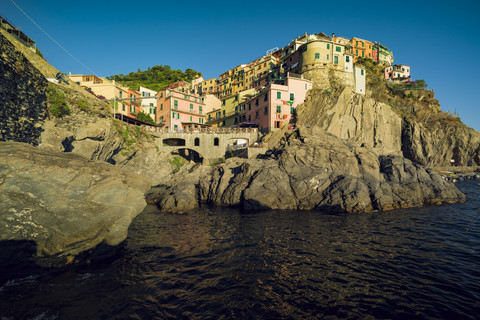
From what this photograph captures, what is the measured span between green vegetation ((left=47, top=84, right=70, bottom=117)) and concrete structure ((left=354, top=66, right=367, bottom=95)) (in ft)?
191

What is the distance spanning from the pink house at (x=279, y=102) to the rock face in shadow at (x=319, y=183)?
54.6 feet

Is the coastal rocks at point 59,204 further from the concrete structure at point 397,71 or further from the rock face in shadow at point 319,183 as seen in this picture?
the concrete structure at point 397,71

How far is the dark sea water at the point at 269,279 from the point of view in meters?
7.10

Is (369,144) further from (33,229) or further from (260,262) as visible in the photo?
(33,229)

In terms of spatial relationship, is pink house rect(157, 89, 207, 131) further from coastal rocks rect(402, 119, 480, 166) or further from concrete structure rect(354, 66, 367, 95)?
coastal rocks rect(402, 119, 480, 166)

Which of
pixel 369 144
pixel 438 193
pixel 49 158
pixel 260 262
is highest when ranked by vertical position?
pixel 369 144

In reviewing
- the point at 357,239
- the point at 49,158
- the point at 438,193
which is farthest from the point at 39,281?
the point at 438,193

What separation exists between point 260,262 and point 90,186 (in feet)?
29.2

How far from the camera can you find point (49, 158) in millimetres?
9516

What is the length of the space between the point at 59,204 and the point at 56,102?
58.9 feet

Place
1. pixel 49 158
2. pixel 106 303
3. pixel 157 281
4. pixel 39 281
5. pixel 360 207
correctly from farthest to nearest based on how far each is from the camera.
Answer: pixel 360 207
pixel 49 158
pixel 157 281
pixel 39 281
pixel 106 303

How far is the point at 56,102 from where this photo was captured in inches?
831

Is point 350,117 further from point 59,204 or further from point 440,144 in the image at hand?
point 59,204

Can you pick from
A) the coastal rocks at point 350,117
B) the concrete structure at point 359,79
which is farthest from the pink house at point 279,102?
the concrete structure at point 359,79
